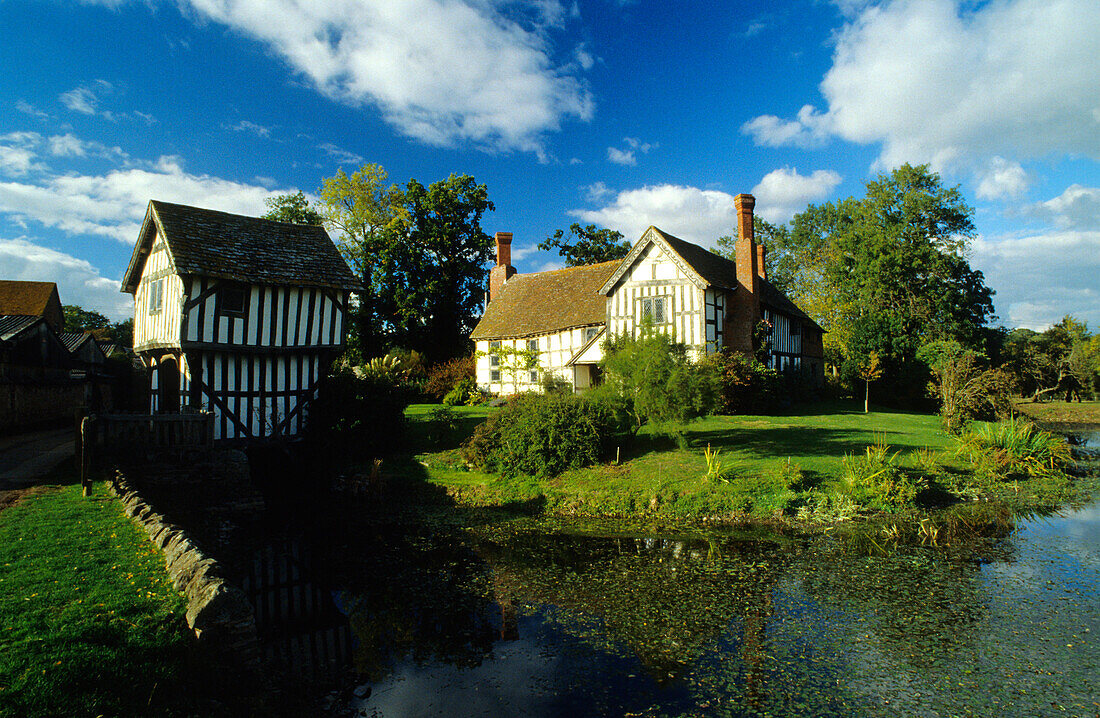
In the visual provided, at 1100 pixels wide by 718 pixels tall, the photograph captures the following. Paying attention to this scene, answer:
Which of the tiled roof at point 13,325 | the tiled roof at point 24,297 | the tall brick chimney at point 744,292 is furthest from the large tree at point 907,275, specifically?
the tiled roof at point 24,297

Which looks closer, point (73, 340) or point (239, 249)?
point (239, 249)

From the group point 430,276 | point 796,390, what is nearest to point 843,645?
point 796,390

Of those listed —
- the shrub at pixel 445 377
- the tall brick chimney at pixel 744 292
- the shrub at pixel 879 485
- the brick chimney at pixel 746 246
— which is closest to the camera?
the shrub at pixel 879 485

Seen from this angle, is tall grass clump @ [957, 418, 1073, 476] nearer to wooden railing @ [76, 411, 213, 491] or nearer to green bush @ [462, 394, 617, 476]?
green bush @ [462, 394, 617, 476]

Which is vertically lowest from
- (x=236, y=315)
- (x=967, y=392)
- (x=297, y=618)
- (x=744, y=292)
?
(x=297, y=618)

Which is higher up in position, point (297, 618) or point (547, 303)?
point (547, 303)

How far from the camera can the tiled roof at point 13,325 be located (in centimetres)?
2058

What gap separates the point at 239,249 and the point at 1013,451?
73.0ft

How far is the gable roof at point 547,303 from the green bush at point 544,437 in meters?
12.0

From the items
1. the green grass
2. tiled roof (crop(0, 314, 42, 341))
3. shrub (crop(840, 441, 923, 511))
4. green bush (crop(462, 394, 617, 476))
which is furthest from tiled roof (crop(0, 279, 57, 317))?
shrub (crop(840, 441, 923, 511))

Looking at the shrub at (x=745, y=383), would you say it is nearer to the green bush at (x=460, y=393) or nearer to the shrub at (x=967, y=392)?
the shrub at (x=967, y=392)

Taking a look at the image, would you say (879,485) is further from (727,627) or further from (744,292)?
(744,292)

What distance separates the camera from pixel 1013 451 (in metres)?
15.0

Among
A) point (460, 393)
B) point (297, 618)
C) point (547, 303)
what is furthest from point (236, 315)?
point (547, 303)
